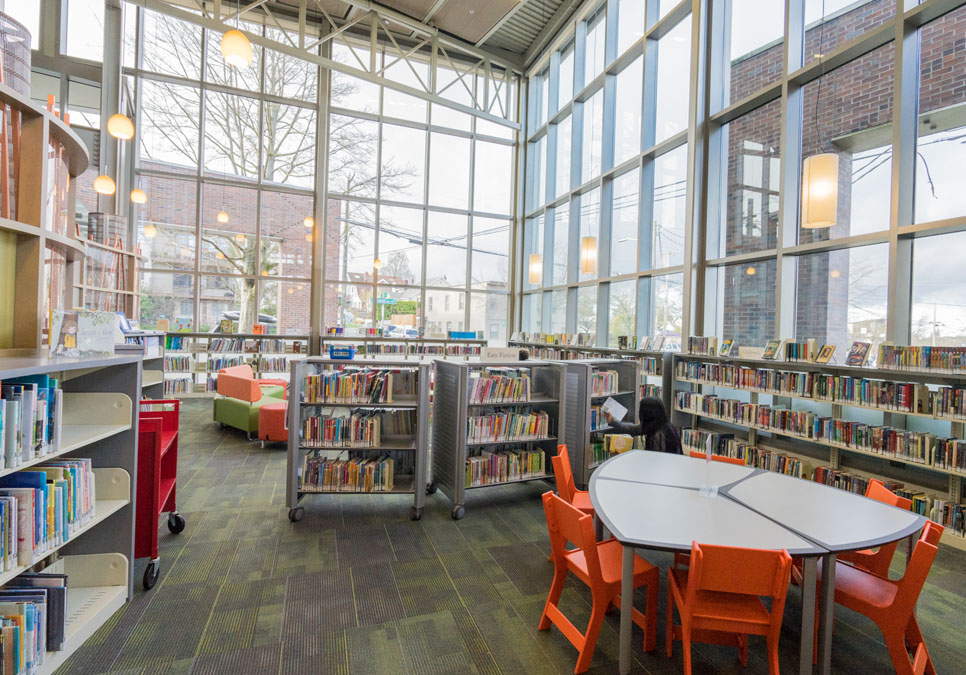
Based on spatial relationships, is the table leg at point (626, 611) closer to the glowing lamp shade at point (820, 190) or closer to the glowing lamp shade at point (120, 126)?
the glowing lamp shade at point (820, 190)

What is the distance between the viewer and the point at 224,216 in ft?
30.0

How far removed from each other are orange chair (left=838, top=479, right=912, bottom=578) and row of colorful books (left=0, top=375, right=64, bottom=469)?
12.3ft

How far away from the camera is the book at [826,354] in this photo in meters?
4.30

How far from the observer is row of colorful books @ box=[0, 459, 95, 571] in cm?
162

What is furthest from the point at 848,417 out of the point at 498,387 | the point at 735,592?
the point at 735,592

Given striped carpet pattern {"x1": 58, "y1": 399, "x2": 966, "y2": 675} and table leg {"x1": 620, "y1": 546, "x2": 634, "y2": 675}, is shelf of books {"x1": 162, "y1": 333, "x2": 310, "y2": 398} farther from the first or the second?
table leg {"x1": 620, "y1": 546, "x2": 634, "y2": 675}

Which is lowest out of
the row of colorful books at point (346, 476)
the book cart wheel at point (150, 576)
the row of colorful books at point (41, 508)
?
the book cart wheel at point (150, 576)

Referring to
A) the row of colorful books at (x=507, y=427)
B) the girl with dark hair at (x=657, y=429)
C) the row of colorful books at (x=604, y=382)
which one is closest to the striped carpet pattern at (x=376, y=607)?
the row of colorful books at (x=507, y=427)

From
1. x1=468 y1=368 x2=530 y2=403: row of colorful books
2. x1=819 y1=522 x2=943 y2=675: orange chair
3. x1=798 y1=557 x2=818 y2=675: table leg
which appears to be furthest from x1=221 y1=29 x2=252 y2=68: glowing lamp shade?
x1=819 y1=522 x2=943 y2=675: orange chair

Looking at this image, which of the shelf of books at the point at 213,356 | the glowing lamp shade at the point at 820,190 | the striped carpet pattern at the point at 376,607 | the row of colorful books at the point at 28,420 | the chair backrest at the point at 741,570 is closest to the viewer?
the row of colorful books at the point at 28,420

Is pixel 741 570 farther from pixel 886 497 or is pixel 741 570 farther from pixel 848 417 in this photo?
pixel 848 417

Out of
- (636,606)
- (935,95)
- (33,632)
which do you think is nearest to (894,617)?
(636,606)

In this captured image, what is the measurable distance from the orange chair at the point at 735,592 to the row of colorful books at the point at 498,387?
7.38 feet

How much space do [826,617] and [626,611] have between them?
0.87 meters
